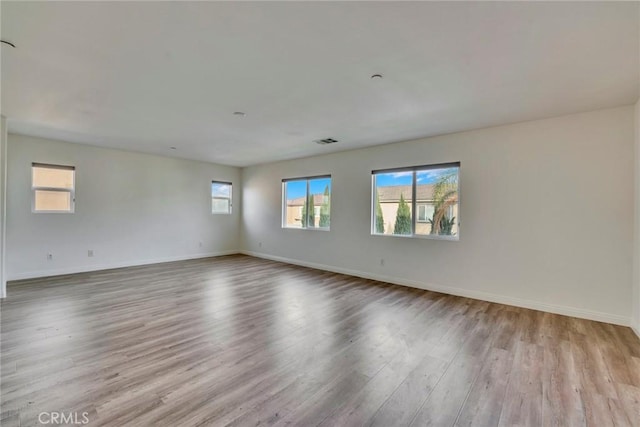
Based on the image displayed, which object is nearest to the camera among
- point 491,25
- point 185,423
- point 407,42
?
point 185,423

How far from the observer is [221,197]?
26.2 feet

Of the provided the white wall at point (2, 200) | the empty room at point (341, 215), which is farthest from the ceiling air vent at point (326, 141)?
the white wall at point (2, 200)

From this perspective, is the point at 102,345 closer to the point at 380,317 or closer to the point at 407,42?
the point at 380,317

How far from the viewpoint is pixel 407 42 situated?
2084mm

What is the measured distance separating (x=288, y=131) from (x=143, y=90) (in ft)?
6.71

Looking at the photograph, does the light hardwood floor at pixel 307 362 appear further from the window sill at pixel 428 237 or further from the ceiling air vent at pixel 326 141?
the ceiling air vent at pixel 326 141

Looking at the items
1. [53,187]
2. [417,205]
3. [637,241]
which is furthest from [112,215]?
[637,241]

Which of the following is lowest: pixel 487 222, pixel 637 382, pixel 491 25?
pixel 637 382

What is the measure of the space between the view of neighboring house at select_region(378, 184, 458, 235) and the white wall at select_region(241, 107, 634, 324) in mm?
195

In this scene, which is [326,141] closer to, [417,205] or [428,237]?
[417,205]

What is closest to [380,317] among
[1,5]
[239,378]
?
[239,378]

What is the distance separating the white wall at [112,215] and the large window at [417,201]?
476 cm

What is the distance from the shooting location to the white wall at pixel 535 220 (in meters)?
3.30

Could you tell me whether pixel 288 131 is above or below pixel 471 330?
above
